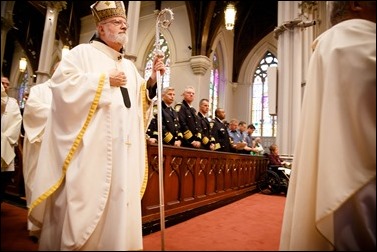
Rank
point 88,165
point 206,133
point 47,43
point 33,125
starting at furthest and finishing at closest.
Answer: point 47,43, point 206,133, point 33,125, point 88,165

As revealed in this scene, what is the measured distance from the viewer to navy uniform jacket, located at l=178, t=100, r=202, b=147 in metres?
4.61

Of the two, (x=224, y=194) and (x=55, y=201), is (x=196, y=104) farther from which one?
(x=55, y=201)

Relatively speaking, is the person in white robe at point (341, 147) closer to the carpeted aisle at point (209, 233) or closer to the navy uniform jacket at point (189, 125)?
the carpeted aisle at point (209, 233)

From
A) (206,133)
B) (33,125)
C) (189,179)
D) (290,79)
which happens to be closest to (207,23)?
(290,79)

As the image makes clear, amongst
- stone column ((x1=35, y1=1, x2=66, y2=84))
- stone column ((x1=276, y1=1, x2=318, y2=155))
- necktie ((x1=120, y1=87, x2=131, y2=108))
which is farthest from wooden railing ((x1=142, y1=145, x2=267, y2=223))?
stone column ((x1=35, y1=1, x2=66, y2=84))

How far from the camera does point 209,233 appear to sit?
2.81 meters

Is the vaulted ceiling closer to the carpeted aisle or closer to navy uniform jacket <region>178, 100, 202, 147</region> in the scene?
navy uniform jacket <region>178, 100, 202, 147</region>

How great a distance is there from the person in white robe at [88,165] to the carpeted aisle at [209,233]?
0.42 metres

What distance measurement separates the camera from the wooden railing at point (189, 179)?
3.04 meters

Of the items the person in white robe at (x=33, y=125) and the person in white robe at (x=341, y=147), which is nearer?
the person in white robe at (x=341, y=147)

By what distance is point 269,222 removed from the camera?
350cm

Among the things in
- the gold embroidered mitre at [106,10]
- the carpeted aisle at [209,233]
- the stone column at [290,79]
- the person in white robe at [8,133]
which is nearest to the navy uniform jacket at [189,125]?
the carpeted aisle at [209,233]

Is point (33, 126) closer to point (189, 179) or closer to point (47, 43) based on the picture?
point (189, 179)

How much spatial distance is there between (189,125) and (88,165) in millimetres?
3009
